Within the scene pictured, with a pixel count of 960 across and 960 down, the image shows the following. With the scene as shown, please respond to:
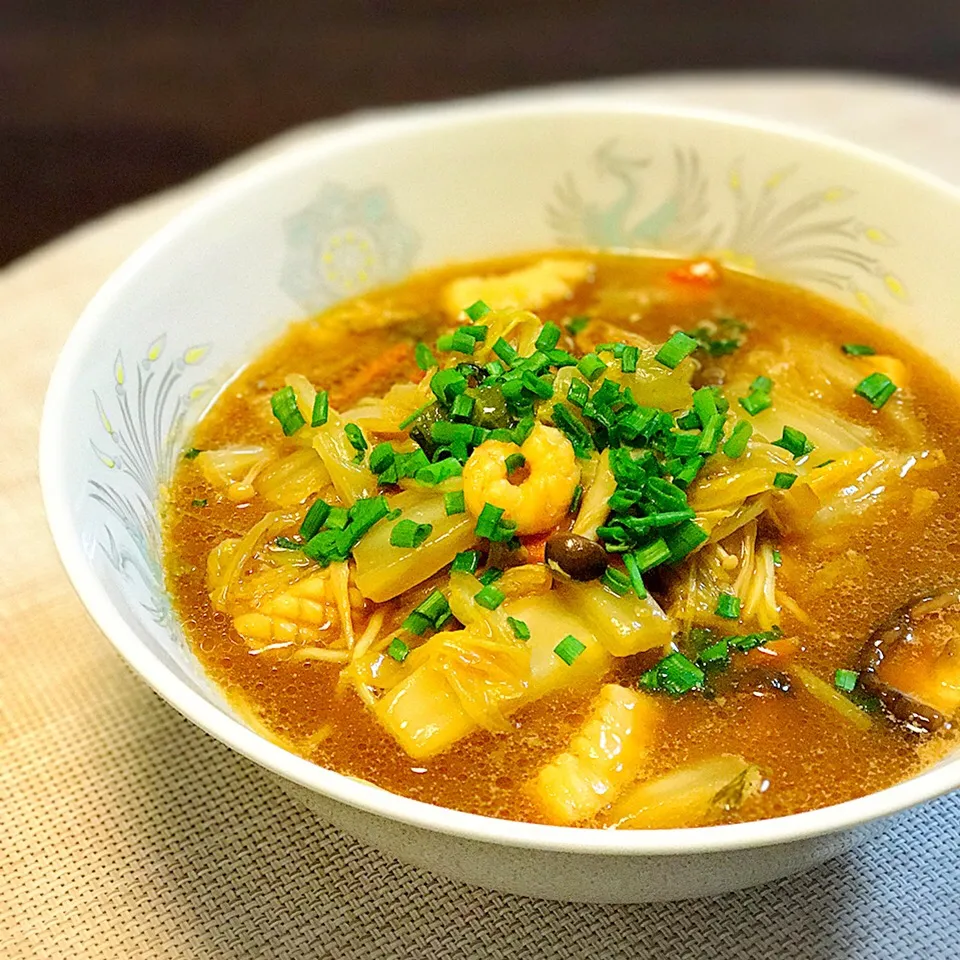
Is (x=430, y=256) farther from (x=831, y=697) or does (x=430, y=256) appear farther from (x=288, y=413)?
(x=831, y=697)

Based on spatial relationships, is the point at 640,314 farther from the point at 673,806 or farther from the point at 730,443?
the point at 673,806

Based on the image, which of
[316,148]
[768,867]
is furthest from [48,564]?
[768,867]

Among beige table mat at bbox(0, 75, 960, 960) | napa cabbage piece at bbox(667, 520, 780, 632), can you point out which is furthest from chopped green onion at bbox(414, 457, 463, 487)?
beige table mat at bbox(0, 75, 960, 960)

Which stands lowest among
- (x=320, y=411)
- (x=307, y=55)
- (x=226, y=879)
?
(x=226, y=879)

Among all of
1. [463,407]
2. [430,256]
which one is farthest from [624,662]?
[430,256]

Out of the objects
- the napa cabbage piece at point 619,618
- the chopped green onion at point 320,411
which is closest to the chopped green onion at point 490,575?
the napa cabbage piece at point 619,618

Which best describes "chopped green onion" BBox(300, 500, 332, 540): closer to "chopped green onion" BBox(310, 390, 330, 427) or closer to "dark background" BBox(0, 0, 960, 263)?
"chopped green onion" BBox(310, 390, 330, 427)
